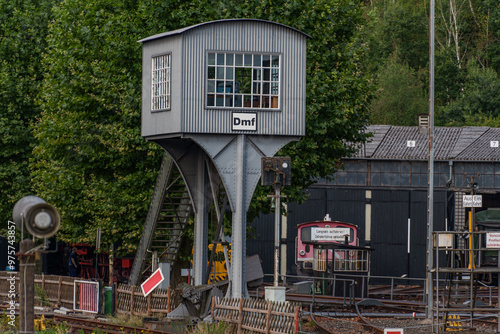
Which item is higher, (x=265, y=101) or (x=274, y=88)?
(x=274, y=88)

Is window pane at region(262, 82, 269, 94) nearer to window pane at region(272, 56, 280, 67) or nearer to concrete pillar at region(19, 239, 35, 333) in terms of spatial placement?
window pane at region(272, 56, 280, 67)

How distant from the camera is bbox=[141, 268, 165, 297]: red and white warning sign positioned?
79.1 feet

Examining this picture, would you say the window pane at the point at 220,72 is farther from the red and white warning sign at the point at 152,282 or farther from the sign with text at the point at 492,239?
the sign with text at the point at 492,239

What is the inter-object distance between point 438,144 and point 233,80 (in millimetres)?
28188

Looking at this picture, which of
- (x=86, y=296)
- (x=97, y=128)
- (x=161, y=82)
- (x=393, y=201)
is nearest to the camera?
(x=161, y=82)

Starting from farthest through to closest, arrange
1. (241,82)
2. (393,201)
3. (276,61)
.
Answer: (393,201) < (276,61) < (241,82)

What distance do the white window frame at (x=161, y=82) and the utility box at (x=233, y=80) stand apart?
0.03m

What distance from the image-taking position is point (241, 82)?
23.8 metres

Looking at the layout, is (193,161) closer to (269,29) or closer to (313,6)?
(269,29)

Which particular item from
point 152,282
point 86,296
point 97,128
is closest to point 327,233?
point 97,128

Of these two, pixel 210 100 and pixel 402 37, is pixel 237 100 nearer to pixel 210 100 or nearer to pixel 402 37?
pixel 210 100

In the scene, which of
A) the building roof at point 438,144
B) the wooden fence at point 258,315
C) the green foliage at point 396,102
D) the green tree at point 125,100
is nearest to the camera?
the wooden fence at point 258,315

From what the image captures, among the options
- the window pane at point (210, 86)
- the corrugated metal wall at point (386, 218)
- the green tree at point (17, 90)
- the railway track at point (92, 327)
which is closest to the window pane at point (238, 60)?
the window pane at point (210, 86)

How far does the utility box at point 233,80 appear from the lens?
76.4 feet
